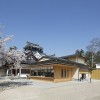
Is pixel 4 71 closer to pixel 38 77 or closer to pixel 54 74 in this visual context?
pixel 38 77

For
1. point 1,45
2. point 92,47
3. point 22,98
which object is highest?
point 92,47

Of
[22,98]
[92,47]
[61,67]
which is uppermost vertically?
[92,47]

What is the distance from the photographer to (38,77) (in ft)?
118

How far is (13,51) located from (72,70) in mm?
13281

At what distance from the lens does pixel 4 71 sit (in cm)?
5134

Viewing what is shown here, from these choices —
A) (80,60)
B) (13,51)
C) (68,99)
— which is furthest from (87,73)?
(68,99)

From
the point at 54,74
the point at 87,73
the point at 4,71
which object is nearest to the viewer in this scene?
the point at 54,74

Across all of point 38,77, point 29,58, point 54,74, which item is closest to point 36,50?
point 29,58

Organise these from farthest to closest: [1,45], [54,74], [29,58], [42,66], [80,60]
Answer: [29,58] → [80,60] → [42,66] → [54,74] → [1,45]

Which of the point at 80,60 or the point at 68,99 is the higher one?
the point at 80,60

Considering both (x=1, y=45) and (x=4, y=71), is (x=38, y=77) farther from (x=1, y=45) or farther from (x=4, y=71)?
(x=4, y=71)

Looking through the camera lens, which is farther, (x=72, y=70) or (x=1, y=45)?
(x=72, y=70)

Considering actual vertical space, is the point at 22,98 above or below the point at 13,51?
below

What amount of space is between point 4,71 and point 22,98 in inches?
1421
